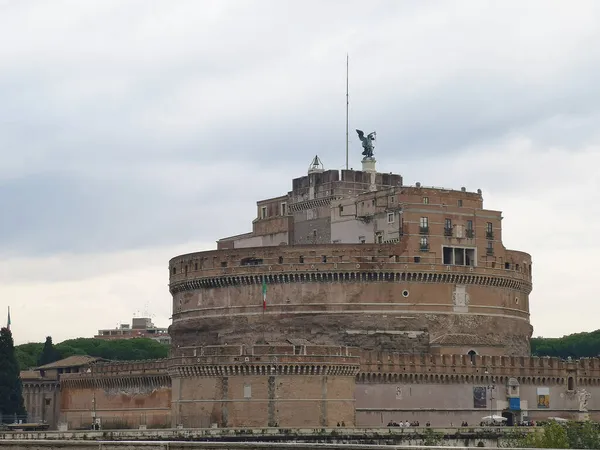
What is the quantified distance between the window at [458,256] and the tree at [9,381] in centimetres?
3018

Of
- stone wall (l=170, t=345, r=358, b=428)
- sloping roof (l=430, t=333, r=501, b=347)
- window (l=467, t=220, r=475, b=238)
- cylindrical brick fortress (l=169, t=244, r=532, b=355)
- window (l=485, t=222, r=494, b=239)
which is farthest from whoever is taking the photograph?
window (l=485, t=222, r=494, b=239)

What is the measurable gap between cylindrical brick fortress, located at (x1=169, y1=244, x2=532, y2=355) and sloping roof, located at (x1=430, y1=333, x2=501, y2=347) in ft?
0.19

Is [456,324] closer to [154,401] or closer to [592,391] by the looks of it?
[592,391]

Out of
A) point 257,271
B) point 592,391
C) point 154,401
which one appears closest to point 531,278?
point 592,391

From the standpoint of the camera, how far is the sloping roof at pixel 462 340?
3214 inches

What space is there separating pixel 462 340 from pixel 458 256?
4.80m

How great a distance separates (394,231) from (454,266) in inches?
158

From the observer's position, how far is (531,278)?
91.0 metres

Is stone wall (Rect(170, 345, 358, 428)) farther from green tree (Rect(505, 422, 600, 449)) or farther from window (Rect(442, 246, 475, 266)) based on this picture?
window (Rect(442, 246, 475, 266))

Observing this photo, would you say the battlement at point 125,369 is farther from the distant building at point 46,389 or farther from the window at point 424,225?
the window at point 424,225

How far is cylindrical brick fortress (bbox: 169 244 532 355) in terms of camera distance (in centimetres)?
8112

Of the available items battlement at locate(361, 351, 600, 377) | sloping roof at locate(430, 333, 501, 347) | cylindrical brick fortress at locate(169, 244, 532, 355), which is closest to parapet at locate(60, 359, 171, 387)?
cylindrical brick fortress at locate(169, 244, 532, 355)

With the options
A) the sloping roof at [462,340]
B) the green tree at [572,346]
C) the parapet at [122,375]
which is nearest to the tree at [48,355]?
the parapet at [122,375]

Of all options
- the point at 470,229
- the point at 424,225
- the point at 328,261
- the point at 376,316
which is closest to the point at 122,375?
the point at 328,261
